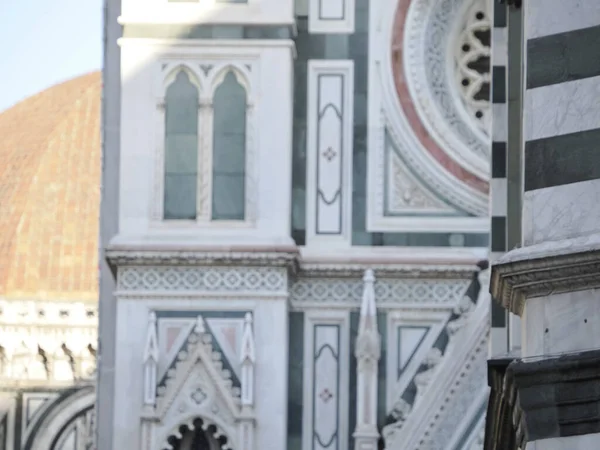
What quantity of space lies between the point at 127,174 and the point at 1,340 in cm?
1463

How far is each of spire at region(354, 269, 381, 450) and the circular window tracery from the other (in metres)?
1.60

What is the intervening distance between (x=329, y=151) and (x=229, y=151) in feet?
2.54

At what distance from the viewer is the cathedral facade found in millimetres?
18297

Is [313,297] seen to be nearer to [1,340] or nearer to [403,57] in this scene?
[403,57]

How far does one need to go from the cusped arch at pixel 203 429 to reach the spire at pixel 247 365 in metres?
0.25

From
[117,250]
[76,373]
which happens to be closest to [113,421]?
[117,250]

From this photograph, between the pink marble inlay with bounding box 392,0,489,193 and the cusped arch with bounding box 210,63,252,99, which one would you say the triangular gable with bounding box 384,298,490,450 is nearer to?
the pink marble inlay with bounding box 392,0,489,193

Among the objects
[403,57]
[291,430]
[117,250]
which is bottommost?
[291,430]

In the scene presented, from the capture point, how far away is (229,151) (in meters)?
18.7

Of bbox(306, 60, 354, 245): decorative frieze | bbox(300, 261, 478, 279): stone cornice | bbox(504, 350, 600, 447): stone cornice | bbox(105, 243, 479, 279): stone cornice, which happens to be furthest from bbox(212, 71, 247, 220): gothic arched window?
bbox(504, 350, 600, 447): stone cornice

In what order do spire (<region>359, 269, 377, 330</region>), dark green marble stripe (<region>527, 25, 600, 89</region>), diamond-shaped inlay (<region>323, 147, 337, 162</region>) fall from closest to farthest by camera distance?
dark green marble stripe (<region>527, 25, 600, 89</region>), spire (<region>359, 269, 377, 330</region>), diamond-shaped inlay (<region>323, 147, 337, 162</region>)

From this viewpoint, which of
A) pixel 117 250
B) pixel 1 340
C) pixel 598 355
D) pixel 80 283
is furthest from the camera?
pixel 80 283

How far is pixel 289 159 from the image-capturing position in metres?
18.8

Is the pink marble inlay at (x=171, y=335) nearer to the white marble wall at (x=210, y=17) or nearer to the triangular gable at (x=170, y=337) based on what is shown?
the triangular gable at (x=170, y=337)
